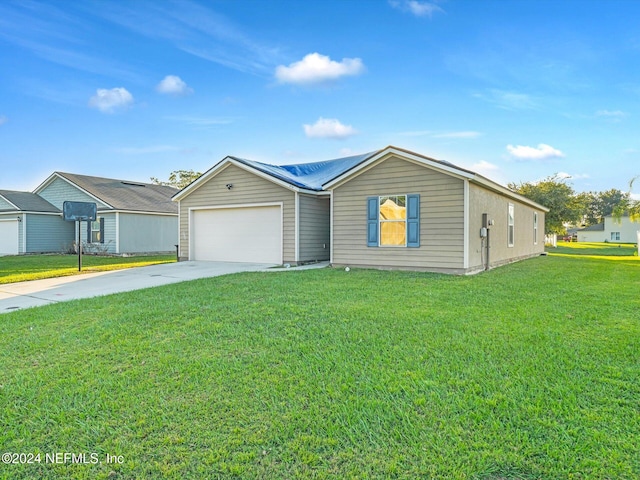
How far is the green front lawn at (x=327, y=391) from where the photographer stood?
2.27 m

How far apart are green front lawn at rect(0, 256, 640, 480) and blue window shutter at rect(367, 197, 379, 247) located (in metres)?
5.04

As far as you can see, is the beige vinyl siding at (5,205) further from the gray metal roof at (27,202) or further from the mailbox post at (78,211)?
the mailbox post at (78,211)

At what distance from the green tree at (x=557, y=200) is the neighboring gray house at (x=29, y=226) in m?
32.4

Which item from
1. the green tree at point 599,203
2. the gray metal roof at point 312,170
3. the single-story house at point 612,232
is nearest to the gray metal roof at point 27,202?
the gray metal roof at point 312,170

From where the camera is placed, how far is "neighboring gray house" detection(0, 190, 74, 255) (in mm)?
20547

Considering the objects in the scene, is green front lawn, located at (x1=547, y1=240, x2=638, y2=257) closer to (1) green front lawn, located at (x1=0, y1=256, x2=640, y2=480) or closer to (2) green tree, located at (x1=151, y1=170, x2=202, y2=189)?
(1) green front lawn, located at (x1=0, y1=256, x2=640, y2=480)

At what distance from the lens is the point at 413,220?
404 inches

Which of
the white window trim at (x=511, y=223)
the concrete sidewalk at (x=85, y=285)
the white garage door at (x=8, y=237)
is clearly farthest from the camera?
the white garage door at (x=8, y=237)

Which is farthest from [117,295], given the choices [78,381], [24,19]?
[24,19]

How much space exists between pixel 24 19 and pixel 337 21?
7.99m

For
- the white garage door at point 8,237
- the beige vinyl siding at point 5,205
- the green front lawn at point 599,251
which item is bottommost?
the green front lawn at point 599,251

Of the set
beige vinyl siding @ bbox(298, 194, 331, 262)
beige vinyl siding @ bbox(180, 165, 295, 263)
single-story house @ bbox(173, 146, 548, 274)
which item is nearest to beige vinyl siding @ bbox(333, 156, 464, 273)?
single-story house @ bbox(173, 146, 548, 274)

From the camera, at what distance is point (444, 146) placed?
16.7 m

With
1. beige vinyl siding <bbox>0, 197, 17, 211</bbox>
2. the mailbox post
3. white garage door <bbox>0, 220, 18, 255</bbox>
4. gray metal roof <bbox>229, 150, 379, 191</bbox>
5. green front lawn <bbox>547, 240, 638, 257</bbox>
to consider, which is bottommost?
green front lawn <bbox>547, 240, 638, 257</bbox>
